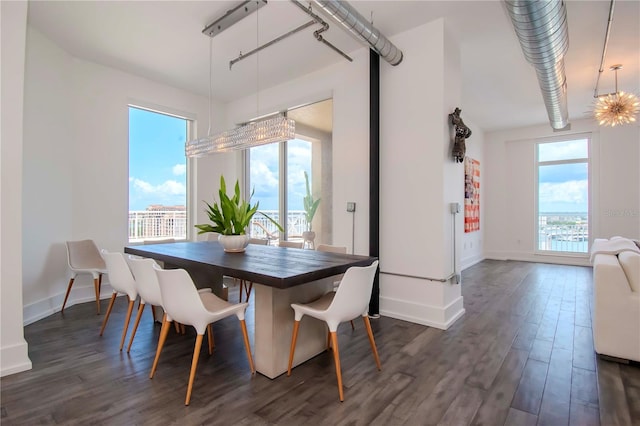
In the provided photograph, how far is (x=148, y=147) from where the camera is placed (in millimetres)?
4957

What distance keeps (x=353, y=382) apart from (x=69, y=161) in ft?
13.9

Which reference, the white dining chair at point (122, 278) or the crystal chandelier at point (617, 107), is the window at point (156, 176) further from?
the crystal chandelier at point (617, 107)

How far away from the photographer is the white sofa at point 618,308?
2.39m

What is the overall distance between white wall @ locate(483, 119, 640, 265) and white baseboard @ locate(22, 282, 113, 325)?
7.99 m

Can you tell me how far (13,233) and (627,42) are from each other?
6197mm

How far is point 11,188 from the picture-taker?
2326 mm

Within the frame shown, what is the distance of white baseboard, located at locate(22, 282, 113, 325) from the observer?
11.0 feet

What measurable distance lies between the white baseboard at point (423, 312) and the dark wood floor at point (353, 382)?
0.37 ft

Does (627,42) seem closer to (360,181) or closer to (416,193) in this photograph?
(416,193)

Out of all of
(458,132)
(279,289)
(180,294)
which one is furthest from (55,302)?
(458,132)

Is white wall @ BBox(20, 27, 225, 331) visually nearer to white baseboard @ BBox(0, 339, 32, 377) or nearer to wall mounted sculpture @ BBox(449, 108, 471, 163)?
white baseboard @ BBox(0, 339, 32, 377)

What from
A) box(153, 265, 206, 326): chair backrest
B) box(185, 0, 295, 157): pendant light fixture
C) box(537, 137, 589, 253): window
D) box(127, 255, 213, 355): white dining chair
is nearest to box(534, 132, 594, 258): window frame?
box(537, 137, 589, 253): window

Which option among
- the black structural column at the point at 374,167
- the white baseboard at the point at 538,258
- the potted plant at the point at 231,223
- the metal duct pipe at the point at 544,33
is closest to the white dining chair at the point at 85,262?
the potted plant at the point at 231,223

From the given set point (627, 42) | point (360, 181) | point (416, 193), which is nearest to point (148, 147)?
point (360, 181)
